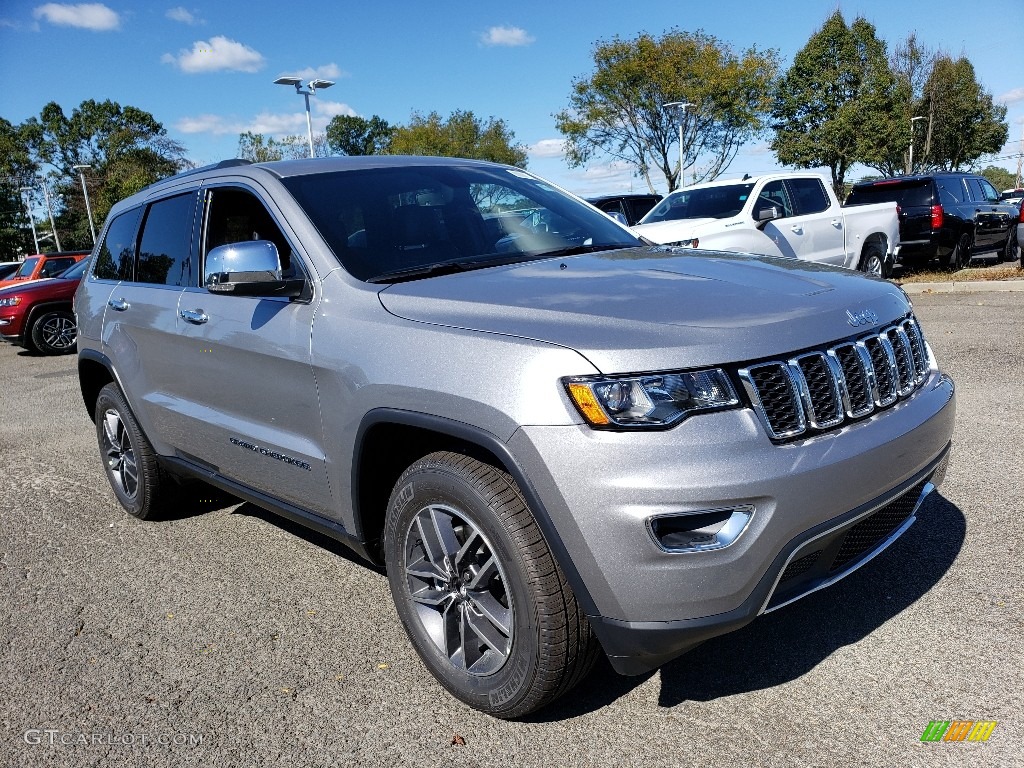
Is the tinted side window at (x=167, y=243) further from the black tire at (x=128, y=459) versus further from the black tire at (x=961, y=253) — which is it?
the black tire at (x=961, y=253)

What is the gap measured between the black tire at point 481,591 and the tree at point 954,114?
45.6 m

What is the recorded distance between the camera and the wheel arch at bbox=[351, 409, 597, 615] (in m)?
2.34

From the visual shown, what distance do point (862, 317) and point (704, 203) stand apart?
943cm

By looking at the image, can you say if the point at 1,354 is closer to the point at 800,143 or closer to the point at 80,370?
the point at 80,370

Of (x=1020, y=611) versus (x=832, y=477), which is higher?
(x=832, y=477)

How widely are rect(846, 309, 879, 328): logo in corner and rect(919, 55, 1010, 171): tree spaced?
44.9m

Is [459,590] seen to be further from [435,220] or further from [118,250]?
[118,250]

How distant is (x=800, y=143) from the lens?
125 ft

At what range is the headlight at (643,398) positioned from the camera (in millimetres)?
2254

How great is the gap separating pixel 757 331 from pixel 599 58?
35.2 metres

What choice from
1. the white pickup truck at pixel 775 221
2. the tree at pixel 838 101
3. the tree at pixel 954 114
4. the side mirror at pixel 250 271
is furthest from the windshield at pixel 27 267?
the tree at pixel 954 114

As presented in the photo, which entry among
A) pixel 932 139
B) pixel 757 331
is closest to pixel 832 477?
pixel 757 331

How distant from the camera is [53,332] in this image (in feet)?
47.9

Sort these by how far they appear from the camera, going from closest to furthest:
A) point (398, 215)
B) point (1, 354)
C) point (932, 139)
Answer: point (398, 215), point (1, 354), point (932, 139)
